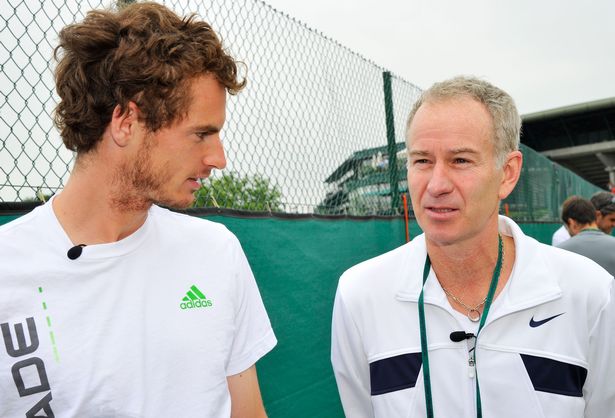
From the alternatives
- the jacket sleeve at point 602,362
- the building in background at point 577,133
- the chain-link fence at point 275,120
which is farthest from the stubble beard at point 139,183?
the building in background at point 577,133

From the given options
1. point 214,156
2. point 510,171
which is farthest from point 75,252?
point 510,171

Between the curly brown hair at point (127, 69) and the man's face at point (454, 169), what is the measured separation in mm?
753

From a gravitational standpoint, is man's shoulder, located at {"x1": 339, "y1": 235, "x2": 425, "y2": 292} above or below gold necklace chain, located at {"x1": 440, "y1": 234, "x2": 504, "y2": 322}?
above

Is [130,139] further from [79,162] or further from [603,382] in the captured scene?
[603,382]

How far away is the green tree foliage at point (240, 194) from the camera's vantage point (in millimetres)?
3092

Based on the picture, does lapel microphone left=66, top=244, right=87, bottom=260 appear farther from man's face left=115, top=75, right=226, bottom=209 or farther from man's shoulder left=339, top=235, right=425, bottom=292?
man's shoulder left=339, top=235, right=425, bottom=292

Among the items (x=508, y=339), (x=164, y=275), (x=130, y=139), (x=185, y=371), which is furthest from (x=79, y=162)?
(x=508, y=339)

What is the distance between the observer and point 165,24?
1.90 m

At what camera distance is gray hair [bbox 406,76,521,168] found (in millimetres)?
1937

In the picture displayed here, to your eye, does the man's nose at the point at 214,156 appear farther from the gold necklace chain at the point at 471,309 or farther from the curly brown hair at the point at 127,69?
the gold necklace chain at the point at 471,309

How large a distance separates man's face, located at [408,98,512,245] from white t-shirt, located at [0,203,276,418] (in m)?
0.74

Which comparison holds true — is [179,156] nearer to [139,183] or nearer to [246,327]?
[139,183]

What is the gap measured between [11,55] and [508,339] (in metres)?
2.15

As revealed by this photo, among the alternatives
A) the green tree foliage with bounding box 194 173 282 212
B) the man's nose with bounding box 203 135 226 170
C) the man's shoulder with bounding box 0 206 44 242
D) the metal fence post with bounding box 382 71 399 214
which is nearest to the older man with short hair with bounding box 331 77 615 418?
the man's nose with bounding box 203 135 226 170
